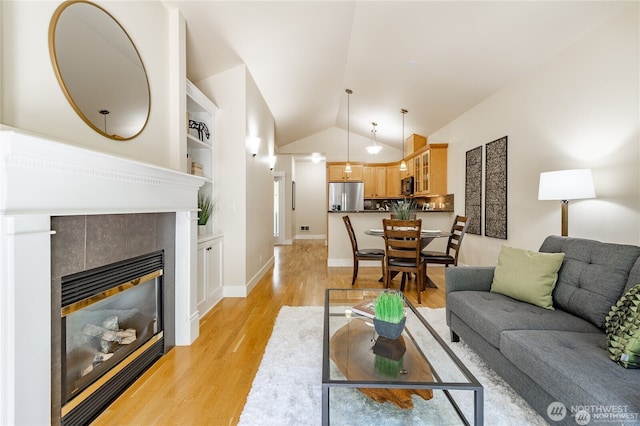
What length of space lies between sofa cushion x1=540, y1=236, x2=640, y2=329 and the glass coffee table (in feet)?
2.94

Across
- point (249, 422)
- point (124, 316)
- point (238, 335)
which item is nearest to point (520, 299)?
point (249, 422)

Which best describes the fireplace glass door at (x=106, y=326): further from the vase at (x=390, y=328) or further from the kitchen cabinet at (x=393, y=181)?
the kitchen cabinet at (x=393, y=181)

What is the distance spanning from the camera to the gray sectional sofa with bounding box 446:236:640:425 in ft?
3.76

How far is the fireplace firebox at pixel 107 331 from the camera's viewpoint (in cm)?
147

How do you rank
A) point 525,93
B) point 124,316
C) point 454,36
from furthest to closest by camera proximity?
point 525,93 → point 454,36 → point 124,316

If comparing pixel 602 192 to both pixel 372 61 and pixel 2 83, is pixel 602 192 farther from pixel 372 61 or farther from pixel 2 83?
pixel 2 83

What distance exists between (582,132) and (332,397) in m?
3.19

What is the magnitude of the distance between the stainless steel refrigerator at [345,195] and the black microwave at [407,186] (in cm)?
111

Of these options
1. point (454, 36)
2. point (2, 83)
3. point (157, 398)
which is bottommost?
point (157, 398)

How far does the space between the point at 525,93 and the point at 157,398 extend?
4625mm

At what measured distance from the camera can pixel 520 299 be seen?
82.8 inches

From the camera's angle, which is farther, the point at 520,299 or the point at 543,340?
the point at 520,299

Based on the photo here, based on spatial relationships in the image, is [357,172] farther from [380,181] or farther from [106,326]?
[106,326]

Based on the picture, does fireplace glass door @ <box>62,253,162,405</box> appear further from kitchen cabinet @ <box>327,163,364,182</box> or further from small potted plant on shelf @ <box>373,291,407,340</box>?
kitchen cabinet @ <box>327,163,364,182</box>
